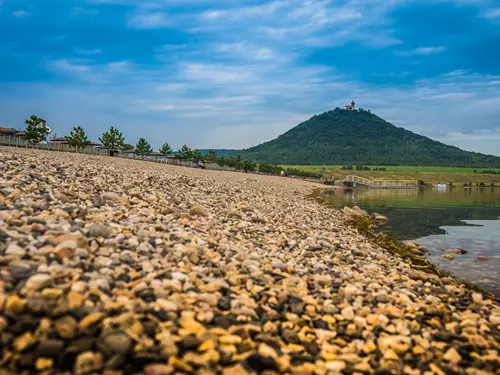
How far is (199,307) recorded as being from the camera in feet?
19.0

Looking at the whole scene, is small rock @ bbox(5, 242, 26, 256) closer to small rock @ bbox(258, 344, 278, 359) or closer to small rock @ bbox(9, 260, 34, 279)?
small rock @ bbox(9, 260, 34, 279)

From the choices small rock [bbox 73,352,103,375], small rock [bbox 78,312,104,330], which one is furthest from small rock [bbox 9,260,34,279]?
small rock [bbox 73,352,103,375]

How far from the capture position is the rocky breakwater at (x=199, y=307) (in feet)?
14.4

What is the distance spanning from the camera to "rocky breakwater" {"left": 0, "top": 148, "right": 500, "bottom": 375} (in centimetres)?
439

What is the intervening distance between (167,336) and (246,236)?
7.05 m

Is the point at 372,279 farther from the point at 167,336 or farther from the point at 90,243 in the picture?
the point at 90,243

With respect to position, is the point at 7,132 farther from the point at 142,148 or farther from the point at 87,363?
the point at 87,363

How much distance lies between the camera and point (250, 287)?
700cm

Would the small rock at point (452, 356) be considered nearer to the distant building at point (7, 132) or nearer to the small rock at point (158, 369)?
the small rock at point (158, 369)

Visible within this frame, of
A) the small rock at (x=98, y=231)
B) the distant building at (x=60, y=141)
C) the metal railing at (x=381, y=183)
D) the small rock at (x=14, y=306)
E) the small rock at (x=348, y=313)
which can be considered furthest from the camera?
the metal railing at (x=381, y=183)

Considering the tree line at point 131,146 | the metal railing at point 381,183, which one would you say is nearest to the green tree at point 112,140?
the tree line at point 131,146

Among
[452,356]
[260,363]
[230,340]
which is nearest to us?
[260,363]

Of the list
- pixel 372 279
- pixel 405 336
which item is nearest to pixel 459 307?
pixel 372 279

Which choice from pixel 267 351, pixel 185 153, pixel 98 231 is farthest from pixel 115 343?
pixel 185 153
